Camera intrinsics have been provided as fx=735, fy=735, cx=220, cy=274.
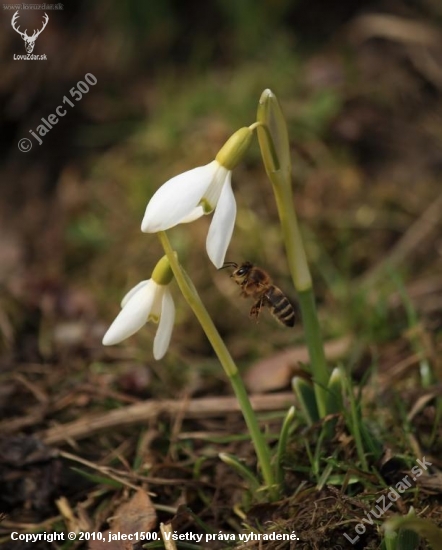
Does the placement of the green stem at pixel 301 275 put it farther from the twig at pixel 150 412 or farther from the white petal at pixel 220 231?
the twig at pixel 150 412

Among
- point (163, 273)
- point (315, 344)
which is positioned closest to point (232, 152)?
point (163, 273)

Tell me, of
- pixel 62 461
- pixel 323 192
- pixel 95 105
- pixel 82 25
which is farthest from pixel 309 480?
pixel 82 25

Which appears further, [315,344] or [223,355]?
[315,344]

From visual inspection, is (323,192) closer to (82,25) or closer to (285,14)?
(285,14)

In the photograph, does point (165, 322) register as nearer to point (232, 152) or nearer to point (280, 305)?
point (280, 305)

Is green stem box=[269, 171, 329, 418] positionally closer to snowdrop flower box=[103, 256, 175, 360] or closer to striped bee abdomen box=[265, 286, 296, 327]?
striped bee abdomen box=[265, 286, 296, 327]

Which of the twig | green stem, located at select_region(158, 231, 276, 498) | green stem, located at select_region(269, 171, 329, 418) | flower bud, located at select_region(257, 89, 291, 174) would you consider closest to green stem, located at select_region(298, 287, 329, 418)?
green stem, located at select_region(269, 171, 329, 418)
